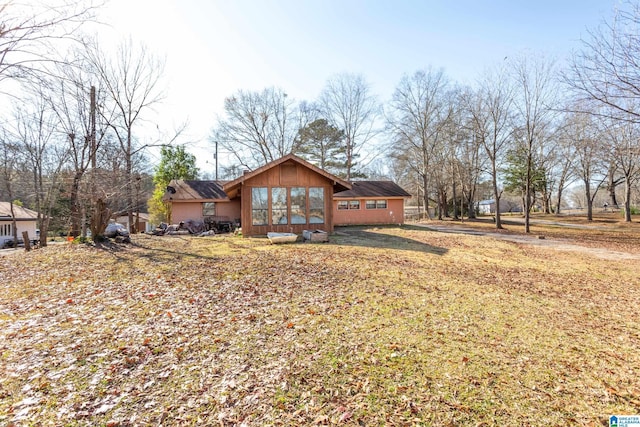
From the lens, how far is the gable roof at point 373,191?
23094 mm

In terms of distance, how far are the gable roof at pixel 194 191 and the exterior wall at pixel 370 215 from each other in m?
8.61

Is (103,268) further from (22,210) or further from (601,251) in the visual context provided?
(22,210)

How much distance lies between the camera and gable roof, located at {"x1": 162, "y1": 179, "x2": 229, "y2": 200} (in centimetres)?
2072

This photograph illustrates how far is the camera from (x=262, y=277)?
23.0 ft

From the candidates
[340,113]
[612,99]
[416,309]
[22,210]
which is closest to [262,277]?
[416,309]

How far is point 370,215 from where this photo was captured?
23312mm

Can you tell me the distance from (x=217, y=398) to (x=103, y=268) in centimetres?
705

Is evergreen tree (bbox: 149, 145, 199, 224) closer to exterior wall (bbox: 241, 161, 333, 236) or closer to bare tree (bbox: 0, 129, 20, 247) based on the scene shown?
bare tree (bbox: 0, 129, 20, 247)

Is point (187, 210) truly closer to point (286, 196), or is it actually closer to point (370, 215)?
point (286, 196)

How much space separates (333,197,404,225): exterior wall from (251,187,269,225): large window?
30.8 ft

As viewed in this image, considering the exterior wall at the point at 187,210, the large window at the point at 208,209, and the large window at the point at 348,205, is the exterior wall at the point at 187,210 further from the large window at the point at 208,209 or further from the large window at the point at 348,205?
the large window at the point at 348,205

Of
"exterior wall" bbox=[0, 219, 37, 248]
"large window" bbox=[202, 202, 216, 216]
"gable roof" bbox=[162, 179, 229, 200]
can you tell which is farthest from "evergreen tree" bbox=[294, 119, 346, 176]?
"exterior wall" bbox=[0, 219, 37, 248]

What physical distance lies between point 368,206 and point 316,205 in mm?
9536

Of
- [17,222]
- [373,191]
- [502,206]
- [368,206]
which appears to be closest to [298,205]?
[368,206]
